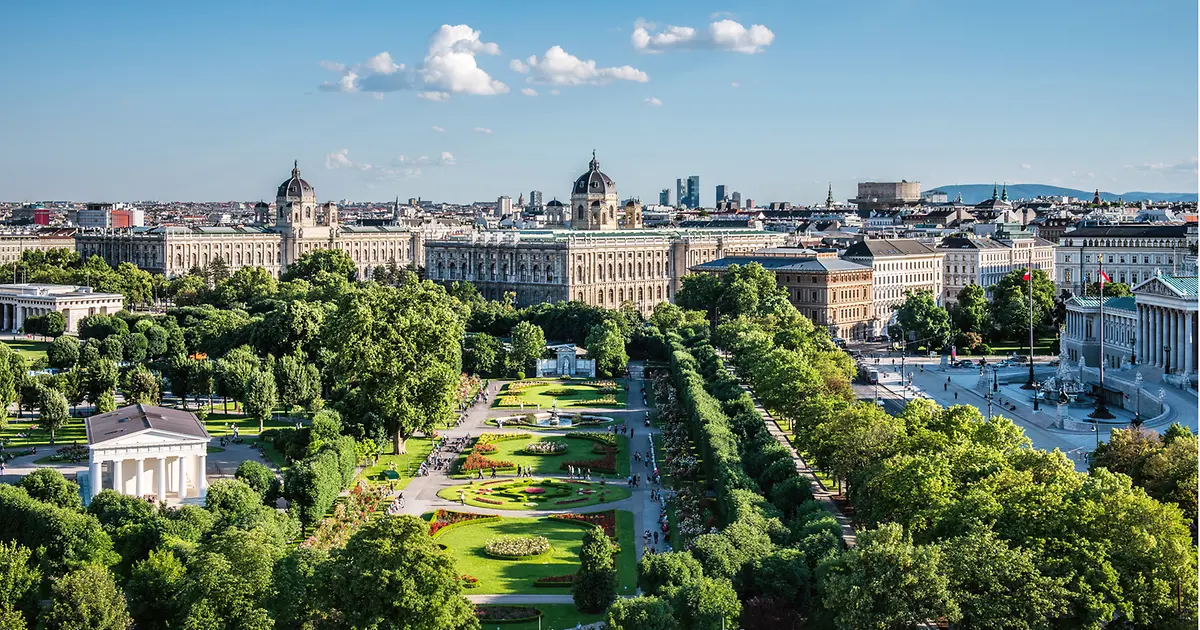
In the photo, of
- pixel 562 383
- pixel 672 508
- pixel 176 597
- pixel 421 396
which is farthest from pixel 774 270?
pixel 176 597

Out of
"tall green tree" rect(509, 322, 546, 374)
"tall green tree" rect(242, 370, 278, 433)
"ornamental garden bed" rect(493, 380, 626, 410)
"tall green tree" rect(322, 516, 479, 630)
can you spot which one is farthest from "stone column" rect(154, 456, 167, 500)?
"tall green tree" rect(509, 322, 546, 374)

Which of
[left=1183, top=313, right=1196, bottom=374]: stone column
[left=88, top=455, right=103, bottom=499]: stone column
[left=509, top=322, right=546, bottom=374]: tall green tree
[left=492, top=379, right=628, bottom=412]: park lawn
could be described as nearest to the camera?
[left=88, top=455, right=103, bottom=499]: stone column

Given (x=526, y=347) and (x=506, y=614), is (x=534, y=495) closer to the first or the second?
(x=506, y=614)

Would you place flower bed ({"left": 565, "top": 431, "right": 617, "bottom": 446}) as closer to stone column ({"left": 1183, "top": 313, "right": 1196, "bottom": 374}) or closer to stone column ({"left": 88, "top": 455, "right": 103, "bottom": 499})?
stone column ({"left": 88, "top": 455, "right": 103, "bottom": 499})

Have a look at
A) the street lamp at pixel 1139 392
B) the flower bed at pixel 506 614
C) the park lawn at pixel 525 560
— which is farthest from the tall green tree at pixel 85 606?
the street lamp at pixel 1139 392

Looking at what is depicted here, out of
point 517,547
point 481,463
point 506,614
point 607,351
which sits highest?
point 607,351

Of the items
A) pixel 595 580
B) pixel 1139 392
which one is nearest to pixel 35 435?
pixel 595 580
